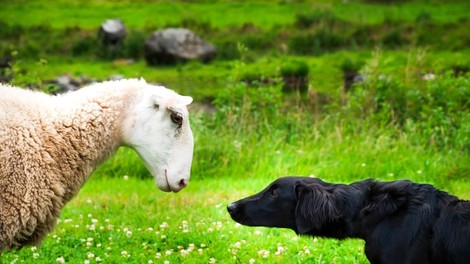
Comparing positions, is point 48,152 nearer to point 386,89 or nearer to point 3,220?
point 3,220

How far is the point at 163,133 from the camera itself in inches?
237

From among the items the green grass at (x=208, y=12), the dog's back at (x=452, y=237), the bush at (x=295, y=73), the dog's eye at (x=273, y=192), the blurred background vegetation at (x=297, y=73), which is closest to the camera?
the dog's back at (x=452, y=237)

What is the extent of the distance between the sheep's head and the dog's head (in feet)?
1.83

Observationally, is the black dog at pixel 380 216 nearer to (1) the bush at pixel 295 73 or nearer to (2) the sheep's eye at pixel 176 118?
(2) the sheep's eye at pixel 176 118

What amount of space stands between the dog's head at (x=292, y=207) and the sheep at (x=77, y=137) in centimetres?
56

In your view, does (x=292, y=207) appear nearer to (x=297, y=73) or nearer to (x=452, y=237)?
(x=452, y=237)

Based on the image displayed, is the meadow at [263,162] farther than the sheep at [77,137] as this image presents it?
Yes

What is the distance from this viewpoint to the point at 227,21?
126 ft

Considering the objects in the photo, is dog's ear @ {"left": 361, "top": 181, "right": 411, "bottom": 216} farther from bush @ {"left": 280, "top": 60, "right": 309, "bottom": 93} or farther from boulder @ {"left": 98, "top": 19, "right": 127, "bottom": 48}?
boulder @ {"left": 98, "top": 19, "right": 127, "bottom": 48}

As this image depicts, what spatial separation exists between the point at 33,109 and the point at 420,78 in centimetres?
1066

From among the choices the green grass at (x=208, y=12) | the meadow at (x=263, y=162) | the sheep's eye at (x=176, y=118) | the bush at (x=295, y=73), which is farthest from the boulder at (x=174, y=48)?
the sheep's eye at (x=176, y=118)

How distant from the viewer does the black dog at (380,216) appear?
5570 millimetres

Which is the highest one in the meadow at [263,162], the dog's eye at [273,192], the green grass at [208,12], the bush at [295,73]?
the dog's eye at [273,192]

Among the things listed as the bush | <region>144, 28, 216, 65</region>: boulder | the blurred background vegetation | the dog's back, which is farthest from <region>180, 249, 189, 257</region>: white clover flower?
<region>144, 28, 216, 65</region>: boulder
